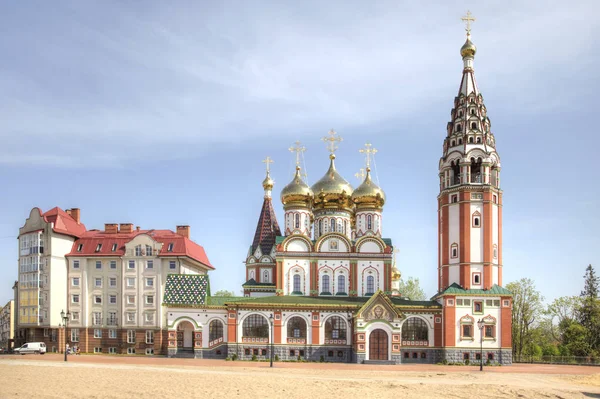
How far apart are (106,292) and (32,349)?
859cm

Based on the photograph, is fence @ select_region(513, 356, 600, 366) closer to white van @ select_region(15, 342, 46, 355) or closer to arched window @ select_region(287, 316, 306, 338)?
arched window @ select_region(287, 316, 306, 338)

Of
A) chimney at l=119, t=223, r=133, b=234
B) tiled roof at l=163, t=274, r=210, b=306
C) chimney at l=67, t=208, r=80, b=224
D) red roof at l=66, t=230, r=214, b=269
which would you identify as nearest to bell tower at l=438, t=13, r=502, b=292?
tiled roof at l=163, t=274, r=210, b=306

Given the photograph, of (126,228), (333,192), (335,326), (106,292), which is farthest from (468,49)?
(106,292)

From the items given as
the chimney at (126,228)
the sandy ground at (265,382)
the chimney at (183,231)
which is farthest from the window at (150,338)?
the sandy ground at (265,382)

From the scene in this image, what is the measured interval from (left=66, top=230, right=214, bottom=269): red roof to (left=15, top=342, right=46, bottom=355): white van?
927cm

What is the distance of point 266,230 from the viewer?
7069cm

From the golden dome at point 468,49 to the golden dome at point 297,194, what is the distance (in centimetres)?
1832

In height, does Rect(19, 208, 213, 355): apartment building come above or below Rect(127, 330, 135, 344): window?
above

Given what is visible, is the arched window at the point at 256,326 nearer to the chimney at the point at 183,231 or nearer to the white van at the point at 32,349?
the chimney at the point at 183,231

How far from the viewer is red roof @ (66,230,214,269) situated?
6353 centimetres

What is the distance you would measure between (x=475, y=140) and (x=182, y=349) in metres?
28.4

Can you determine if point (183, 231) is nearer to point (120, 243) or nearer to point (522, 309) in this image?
point (120, 243)

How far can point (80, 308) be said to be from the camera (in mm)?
63344

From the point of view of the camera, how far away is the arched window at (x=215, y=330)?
57.1 meters
